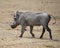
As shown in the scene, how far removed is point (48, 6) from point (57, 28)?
25.8 feet

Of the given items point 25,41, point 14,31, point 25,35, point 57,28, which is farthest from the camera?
point 57,28

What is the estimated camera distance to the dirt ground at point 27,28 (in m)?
12.2

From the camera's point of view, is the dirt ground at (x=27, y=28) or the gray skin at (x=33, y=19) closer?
the dirt ground at (x=27, y=28)

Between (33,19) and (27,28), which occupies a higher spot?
(33,19)

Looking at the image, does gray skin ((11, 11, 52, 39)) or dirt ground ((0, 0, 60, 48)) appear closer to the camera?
dirt ground ((0, 0, 60, 48))

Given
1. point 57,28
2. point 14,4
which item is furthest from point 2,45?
point 14,4

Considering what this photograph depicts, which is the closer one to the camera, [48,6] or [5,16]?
[5,16]

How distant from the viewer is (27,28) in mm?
17172

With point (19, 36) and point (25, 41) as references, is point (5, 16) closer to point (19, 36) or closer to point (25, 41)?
point (19, 36)

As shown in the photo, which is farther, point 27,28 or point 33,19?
point 27,28

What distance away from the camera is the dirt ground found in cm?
1216

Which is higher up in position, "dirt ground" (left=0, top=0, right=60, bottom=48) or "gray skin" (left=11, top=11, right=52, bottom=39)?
"gray skin" (left=11, top=11, right=52, bottom=39)

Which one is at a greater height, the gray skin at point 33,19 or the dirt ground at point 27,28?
the gray skin at point 33,19

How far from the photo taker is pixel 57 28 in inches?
682
